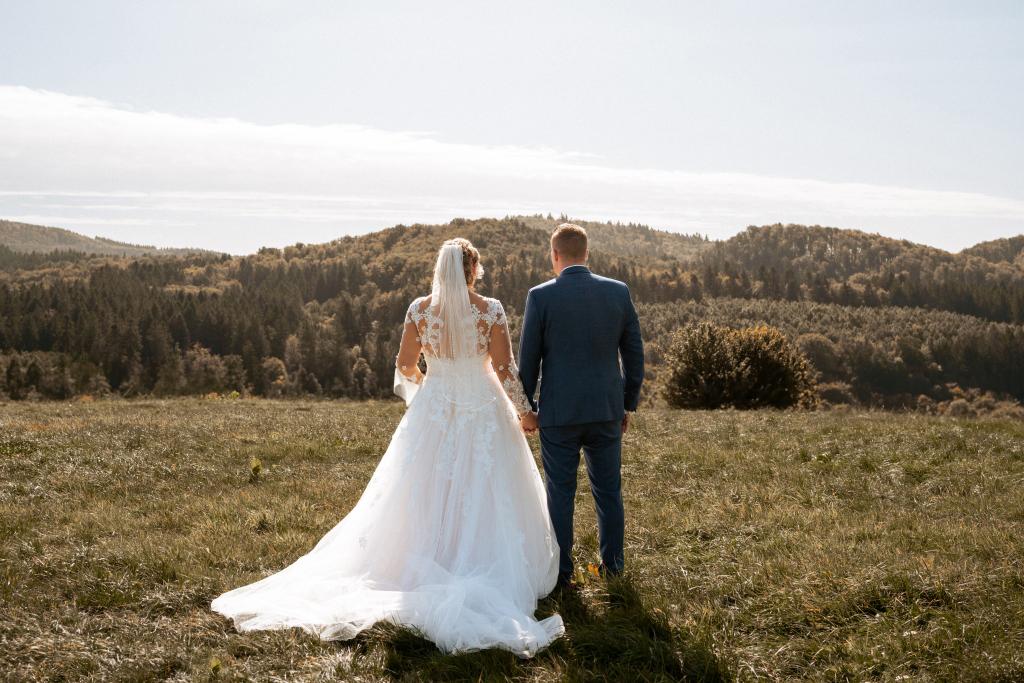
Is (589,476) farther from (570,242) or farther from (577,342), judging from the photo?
(570,242)

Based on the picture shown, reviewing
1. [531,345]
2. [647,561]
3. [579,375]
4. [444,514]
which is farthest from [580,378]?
[647,561]

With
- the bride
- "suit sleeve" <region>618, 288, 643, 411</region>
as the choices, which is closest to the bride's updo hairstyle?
the bride

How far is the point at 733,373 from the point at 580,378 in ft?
77.1

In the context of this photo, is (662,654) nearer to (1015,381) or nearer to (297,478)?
(297,478)

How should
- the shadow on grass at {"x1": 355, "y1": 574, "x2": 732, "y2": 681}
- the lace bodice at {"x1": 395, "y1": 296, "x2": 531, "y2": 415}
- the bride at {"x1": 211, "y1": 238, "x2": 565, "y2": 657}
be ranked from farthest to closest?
1. the lace bodice at {"x1": 395, "y1": 296, "x2": 531, "y2": 415}
2. the bride at {"x1": 211, "y1": 238, "x2": 565, "y2": 657}
3. the shadow on grass at {"x1": 355, "y1": 574, "x2": 732, "y2": 681}

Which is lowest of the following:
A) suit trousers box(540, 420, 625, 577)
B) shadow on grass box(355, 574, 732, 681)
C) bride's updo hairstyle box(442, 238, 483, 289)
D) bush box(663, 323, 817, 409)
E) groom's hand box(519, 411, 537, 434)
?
bush box(663, 323, 817, 409)

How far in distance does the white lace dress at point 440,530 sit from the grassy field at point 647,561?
0.28 m

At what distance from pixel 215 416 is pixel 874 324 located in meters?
143

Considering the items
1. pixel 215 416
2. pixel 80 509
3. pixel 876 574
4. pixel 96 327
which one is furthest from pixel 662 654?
pixel 96 327

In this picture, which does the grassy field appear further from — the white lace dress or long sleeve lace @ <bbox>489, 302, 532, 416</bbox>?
long sleeve lace @ <bbox>489, 302, 532, 416</bbox>

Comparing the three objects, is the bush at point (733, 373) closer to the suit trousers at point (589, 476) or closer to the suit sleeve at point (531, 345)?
the suit trousers at point (589, 476)

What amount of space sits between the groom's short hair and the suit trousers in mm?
1380

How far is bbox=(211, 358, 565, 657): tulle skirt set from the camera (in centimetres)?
568

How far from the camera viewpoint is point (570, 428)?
240 inches
